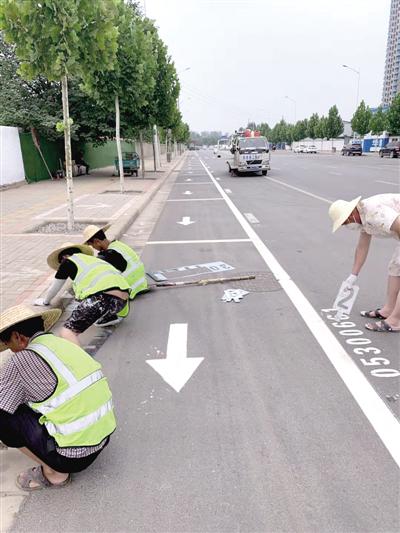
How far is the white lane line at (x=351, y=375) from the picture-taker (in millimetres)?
3037

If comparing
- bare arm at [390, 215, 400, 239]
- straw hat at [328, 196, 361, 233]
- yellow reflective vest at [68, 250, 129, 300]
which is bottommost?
yellow reflective vest at [68, 250, 129, 300]

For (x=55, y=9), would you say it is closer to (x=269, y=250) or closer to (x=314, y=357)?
(x=269, y=250)

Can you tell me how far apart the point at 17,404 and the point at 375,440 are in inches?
87.7

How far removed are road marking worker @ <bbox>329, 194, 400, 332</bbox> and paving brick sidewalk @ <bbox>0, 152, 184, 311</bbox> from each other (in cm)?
376

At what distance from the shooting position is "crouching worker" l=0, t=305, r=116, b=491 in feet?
8.12

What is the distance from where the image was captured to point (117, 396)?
11.8ft

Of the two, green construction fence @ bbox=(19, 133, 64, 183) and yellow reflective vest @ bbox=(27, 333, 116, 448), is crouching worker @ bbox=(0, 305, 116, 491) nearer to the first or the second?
yellow reflective vest @ bbox=(27, 333, 116, 448)

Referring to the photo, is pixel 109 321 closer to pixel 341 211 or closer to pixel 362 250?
pixel 341 211

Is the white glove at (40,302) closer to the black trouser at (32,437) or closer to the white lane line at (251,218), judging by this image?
the black trouser at (32,437)

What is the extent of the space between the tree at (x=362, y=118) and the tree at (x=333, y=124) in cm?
1169

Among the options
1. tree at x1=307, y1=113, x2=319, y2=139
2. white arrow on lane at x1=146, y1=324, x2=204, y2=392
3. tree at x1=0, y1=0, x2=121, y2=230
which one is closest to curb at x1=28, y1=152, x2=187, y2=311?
tree at x1=0, y1=0, x2=121, y2=230

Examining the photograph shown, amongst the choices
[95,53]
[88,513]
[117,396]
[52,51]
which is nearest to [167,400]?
[117,396]

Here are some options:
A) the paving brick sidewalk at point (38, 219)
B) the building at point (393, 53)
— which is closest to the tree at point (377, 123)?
the paving brick sidewalk at point (38, 219)

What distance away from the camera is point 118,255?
5.05 meters
